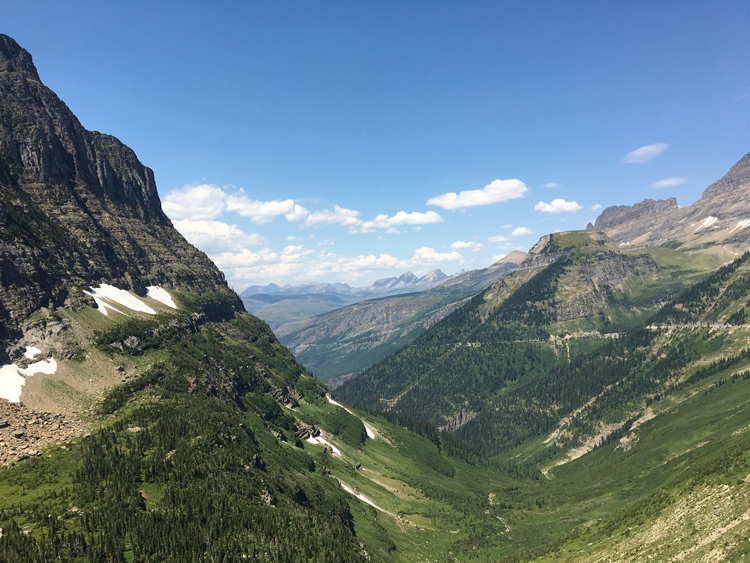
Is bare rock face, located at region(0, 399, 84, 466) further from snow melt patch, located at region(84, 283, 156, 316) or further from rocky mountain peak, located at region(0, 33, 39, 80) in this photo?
rocky mountain peak, located at region(0, 33, 39, 80)

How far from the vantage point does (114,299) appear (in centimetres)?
17200

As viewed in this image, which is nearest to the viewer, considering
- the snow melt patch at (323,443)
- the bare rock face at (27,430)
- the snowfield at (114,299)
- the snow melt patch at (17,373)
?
the bare rock face at (27,430)

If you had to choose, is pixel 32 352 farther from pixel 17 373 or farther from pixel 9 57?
pixel 9 57

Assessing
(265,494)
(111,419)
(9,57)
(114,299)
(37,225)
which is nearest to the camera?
(265,494)

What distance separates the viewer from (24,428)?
95.9m

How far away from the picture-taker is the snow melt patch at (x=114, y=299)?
531ft

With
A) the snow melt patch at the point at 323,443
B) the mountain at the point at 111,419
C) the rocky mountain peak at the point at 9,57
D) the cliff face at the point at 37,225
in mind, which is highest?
the rocky mountain peak at the point at 9,57

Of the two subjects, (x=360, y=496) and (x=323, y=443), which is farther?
(x=323, y=443)

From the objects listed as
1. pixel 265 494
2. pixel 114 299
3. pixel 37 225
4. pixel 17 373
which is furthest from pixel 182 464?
pixel 37 225

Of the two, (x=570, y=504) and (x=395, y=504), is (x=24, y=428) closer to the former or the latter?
(x=395, y=504)

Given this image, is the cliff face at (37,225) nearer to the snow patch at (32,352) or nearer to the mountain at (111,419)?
the mountain at (111,419)

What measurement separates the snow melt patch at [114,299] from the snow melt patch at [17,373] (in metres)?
35.6

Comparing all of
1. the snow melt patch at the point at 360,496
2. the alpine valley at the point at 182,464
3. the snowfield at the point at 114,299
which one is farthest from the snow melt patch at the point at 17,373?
the snow melt patch at the point at 360,496

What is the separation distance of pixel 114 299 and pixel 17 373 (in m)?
62.2
